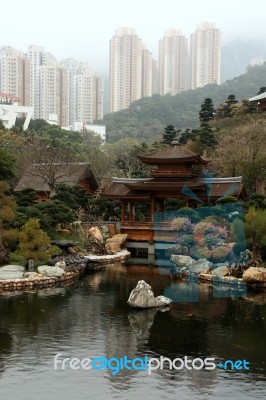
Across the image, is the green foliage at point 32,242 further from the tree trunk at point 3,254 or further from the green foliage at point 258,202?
the green foliage at point 258,202

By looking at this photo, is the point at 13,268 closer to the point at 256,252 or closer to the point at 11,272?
the point at 11,272

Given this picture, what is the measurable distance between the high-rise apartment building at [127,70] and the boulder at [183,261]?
325 feet

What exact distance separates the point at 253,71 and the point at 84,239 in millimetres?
87848

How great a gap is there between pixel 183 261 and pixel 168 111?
70.3m

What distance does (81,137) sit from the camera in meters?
68.8

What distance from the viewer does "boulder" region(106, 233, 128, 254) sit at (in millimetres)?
27125

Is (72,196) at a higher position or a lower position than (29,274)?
higher

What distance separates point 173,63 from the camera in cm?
12625

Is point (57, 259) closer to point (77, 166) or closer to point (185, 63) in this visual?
point (77, 166)

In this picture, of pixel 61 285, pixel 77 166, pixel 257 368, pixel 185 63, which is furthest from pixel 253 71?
pixel 257 368

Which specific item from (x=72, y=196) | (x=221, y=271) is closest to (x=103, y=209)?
(x=72, y=196)

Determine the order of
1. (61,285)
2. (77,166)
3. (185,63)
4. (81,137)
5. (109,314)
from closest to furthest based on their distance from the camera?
(109,314) → (61,285) → (77,166) → (81,137) → (185,63)

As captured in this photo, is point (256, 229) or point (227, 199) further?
point (227, 199)

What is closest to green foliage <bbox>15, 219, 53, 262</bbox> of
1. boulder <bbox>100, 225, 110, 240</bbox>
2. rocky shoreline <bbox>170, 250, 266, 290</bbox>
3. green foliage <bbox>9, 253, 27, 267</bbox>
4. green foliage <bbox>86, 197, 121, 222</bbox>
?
green foliage <bbox>9, 253, 27, 267</bbox>
